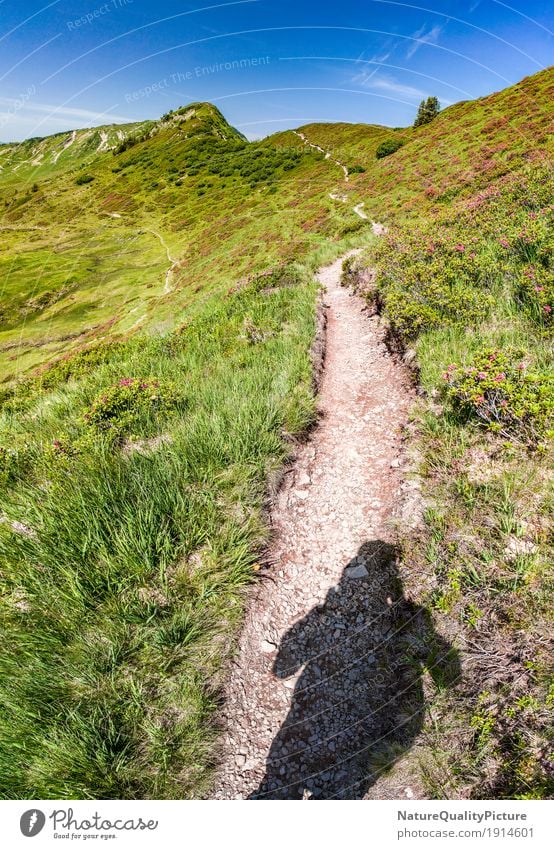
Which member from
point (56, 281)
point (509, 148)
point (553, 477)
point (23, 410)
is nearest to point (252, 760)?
point (553, 477)

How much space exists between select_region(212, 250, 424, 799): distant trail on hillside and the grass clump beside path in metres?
0.39

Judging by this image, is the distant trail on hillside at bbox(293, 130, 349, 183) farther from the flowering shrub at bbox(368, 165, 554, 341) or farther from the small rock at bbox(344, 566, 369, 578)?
the small rock at bbox(344, 566, 369, 578)

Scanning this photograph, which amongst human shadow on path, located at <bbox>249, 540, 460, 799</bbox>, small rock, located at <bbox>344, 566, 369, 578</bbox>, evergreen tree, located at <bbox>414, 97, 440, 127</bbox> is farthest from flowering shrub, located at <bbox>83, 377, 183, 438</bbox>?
evergreen tree, located at <bbox>414, 97, 440, 127</bbox>

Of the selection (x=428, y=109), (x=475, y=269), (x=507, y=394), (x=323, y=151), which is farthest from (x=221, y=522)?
(x=323, y=151)

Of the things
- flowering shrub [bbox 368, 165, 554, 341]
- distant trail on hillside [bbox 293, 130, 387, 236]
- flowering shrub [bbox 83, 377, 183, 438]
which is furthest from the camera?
distant trail on hillside [bbox 293, 130, 387, 236]

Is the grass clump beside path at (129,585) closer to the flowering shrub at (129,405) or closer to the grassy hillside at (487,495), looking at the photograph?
the flowering shrub at (129,405)

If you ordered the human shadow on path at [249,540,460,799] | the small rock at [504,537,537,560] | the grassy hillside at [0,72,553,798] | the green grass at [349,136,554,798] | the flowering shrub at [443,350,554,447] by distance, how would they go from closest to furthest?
1. the green grass at [349,136,554,798]
2. the grassy hillside at [0,72,553,798]
3. the human shadow on path at [249,540,460,799]
4. the small rock at [504,537,537,560]
5. the flowering shrub at [443,350,554,447]

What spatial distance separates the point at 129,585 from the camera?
3662 mm

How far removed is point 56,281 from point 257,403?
9422 centimetres

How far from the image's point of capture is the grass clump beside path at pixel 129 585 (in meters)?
2.76

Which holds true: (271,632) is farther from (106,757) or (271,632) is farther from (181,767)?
(106,757)

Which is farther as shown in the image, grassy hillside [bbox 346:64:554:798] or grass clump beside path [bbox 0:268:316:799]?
grass clump beside path [bbox 0:268:316:799]

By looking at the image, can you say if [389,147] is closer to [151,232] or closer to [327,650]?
[151,232]

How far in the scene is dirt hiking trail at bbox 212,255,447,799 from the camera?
3086 mm
